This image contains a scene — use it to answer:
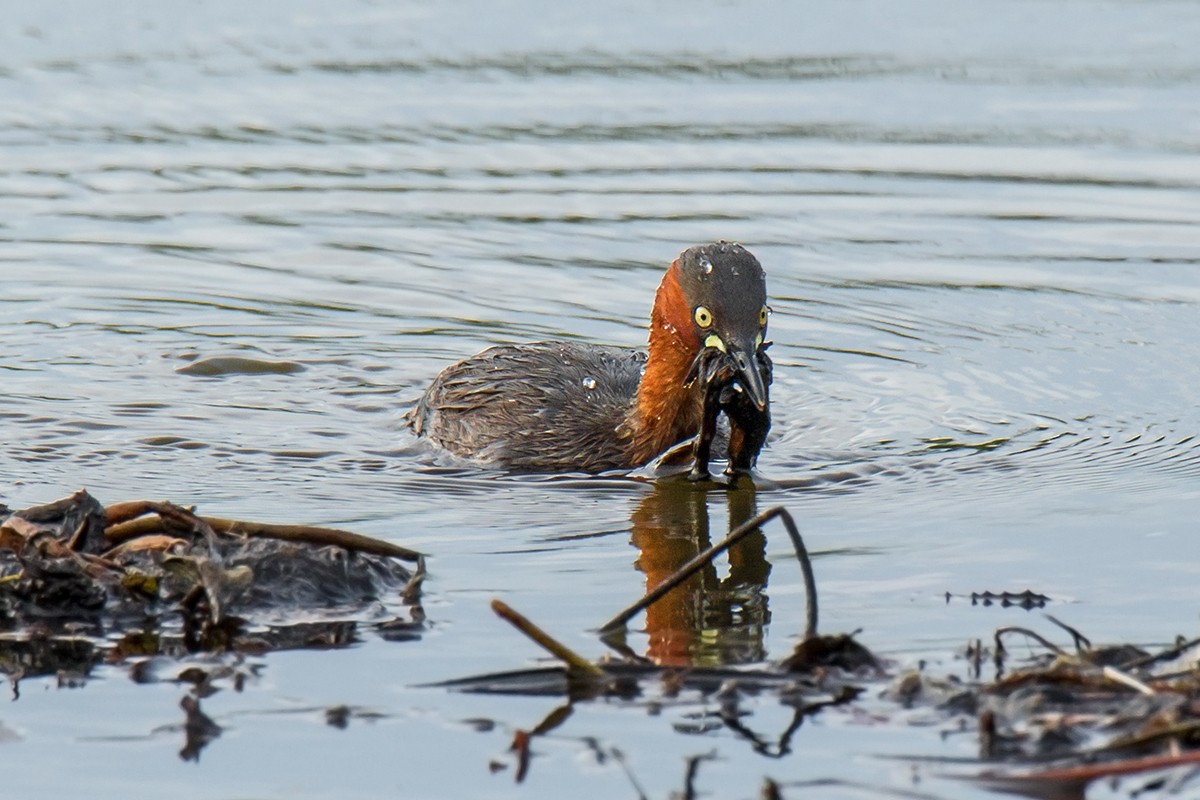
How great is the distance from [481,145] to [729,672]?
30.9 ft

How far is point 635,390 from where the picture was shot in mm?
9625

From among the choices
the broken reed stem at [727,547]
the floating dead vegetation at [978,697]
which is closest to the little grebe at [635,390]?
the broken reed stem at [727,547]

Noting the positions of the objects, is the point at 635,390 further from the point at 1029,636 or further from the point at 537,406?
the point at 1029,636

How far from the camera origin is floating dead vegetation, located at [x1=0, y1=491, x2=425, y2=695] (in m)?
5.72

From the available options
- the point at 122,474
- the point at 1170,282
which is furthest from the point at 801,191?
the point at 122,474

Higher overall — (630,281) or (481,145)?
(481,145)

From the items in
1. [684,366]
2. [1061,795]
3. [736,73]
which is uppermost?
[736,73]

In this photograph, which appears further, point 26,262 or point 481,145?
point 481,145

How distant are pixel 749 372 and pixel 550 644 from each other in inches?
126

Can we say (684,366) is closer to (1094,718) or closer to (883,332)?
(883,332)

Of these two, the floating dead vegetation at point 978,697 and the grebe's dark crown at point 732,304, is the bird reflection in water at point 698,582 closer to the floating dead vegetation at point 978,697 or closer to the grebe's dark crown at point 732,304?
the floating dead vegetation at point 978,697

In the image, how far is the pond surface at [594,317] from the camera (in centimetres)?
525

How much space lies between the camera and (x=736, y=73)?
53.1 ft

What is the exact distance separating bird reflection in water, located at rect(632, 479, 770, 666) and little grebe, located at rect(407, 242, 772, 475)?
358mm
